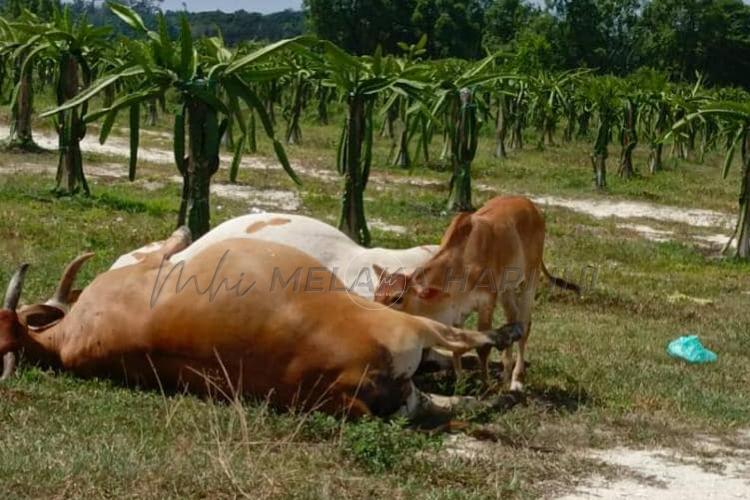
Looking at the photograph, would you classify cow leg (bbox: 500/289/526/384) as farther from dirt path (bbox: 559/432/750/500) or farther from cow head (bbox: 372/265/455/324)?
dirt path (bbox: 559/432/750/500)

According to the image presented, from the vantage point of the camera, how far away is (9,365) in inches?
221

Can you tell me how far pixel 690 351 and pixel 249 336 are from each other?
4.12 m

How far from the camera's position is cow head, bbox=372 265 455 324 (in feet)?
18.9

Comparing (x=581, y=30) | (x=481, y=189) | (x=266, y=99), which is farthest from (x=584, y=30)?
(x=481, y=189)

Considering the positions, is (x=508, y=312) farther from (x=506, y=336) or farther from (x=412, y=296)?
(x=412, y=296)

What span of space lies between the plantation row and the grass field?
44.0 inches

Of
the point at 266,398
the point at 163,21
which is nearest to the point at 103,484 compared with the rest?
the point at 266,398

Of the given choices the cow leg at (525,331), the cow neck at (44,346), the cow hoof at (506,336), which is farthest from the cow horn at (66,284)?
the cow leg at (525,331)

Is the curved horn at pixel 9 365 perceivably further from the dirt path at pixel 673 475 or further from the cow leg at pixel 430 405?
the dirt path at pixel 673 475

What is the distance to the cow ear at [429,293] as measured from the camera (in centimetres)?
580

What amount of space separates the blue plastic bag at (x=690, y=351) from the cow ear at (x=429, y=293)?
2.92 metres

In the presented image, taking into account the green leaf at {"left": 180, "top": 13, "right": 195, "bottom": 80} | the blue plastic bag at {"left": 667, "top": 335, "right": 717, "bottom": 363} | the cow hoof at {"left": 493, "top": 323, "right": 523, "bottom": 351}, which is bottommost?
the blue plastic bag at {"left": 667, "top": 335, "right": 717, "bottom": 363}

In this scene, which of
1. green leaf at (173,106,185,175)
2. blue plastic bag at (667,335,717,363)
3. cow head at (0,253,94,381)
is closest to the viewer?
cow head at (0,253,94,381)

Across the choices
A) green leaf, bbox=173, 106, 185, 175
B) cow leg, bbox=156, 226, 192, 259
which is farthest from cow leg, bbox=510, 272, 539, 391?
green leaf, bbox=173, 106, 185, 175
